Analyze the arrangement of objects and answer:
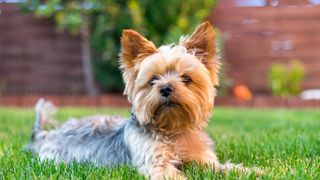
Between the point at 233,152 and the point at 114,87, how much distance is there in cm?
873

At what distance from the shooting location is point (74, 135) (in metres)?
5.84

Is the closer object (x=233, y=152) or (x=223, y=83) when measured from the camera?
(x=233, y=152)

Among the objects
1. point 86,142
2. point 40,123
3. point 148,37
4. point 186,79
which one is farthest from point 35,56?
point 186,79

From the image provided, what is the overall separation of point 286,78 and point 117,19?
173 inches

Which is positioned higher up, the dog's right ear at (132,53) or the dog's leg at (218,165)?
the dog's right ear at (132,53)

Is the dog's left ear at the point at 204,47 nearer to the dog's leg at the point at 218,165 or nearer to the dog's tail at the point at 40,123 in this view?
the dog's leg at the point at 218,165

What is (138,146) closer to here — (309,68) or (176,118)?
(176,118)

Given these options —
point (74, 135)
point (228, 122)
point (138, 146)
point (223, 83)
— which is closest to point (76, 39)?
point (223, 83)

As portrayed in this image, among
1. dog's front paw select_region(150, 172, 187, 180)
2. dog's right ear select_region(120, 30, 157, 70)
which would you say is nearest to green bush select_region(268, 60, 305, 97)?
dog's right ear select_region(120, 30, 157, 70)

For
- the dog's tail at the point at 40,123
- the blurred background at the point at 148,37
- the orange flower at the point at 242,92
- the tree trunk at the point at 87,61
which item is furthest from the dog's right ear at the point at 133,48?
the tree trunk at the point at 87,61

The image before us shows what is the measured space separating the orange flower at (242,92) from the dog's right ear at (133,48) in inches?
376

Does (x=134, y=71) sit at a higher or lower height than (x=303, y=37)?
higher

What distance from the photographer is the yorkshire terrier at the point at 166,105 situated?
469 cm

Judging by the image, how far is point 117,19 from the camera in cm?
1394
